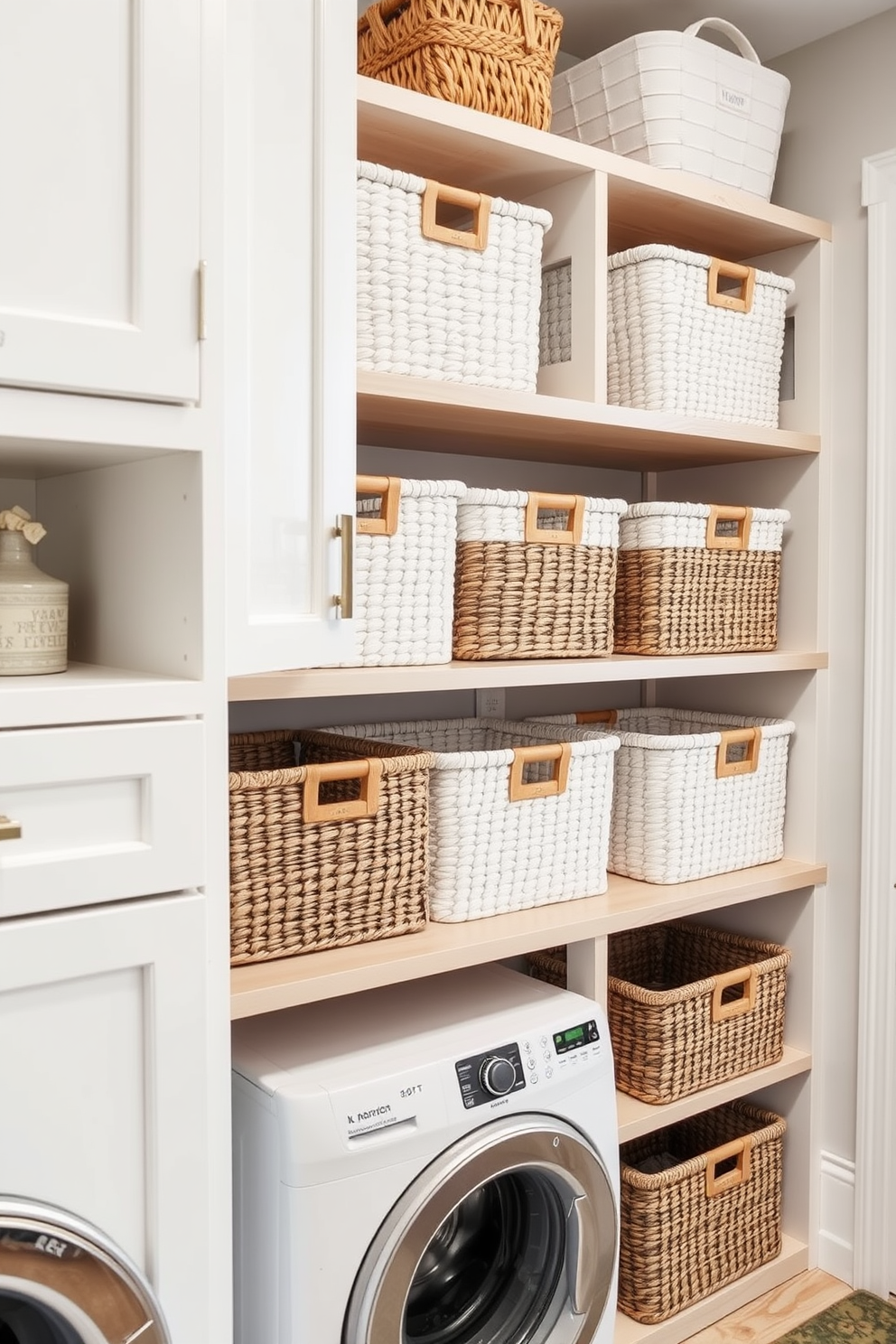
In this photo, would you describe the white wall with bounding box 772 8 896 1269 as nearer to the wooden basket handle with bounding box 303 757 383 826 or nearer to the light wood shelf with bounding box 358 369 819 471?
the light wood shelf with bounding box 358 369 819 471

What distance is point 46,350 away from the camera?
116 centimetres

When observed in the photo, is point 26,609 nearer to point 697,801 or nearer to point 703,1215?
point 697,801

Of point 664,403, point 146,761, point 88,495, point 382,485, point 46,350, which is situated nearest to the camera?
point 46,350

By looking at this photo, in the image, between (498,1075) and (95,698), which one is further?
(498,1075)

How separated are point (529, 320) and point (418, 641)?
0.56 meters

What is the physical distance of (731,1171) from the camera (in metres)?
2.32

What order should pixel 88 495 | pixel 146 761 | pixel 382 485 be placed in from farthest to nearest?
pixel 382 485
pixel 88 495
pixel 146 761

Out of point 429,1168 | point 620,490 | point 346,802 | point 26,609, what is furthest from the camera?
point 620,490

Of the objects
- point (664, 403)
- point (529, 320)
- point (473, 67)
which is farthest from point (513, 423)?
point (473, 67)

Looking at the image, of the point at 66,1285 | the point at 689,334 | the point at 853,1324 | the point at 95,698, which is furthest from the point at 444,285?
the point at 853,1324

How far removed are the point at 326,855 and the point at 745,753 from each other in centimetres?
103

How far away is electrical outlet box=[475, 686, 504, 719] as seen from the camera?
243 centimetres

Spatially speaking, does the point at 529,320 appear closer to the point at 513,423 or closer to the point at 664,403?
the point at 513,423

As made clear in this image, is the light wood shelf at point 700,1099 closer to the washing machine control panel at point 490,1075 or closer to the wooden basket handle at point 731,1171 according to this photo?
the wooden basket handle at point 731,1171
